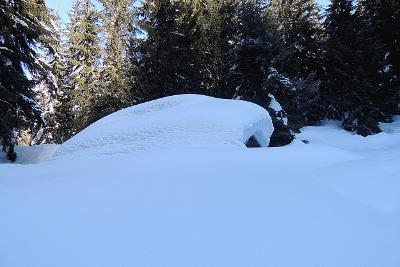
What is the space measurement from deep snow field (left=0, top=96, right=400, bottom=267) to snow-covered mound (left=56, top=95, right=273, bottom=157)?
807mm

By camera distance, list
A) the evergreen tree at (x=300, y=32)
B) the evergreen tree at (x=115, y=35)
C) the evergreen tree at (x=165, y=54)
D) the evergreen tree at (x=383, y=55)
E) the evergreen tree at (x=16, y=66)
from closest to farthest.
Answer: the evergreen tree at (x=16, y=66) < the evergreen tree at (x=165, y=54) < the evergreen tree at (x=383, y=55) < the evergreen tree at (x=115, y=35) < the evergreen tree at (x=300, y=32)

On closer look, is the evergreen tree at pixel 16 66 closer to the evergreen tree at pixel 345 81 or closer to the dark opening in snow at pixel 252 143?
the dark opening in snow at pixel 252 143

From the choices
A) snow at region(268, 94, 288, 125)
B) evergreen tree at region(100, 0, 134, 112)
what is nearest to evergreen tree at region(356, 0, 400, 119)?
snow at region(268, 94, 288, 125)

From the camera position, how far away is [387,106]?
1967cm

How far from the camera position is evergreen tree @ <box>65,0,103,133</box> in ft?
67.1

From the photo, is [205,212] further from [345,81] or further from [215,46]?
[345,81]

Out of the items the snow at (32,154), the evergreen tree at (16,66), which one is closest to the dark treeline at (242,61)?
the evergreen tree at (16,66)

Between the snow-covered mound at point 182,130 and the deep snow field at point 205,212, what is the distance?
81 cm

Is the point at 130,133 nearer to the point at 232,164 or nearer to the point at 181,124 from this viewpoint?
the point at 181,124

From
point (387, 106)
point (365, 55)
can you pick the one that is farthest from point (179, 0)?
point (387, 106)

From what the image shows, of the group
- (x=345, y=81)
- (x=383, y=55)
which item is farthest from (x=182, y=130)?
(x=383, y=55)

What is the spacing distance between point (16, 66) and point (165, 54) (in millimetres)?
7163

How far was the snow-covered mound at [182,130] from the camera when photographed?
607 centimetres

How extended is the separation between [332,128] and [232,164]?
16.5 m
